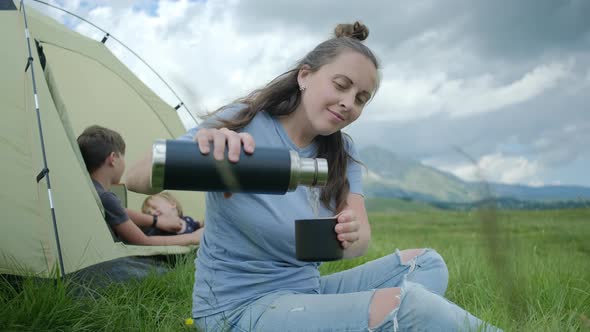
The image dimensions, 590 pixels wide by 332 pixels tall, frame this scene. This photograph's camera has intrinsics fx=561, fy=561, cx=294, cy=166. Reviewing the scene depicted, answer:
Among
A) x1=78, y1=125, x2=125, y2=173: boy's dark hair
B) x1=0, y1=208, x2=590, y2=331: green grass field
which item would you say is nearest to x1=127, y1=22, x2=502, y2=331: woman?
x1=0, y1=208, x2=590, y2=331: green grass field

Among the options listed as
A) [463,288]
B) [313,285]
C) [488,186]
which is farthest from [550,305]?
[488,186]

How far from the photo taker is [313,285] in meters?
1.66

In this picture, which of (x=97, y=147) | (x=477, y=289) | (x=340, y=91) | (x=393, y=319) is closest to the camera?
(x=393, y=319)

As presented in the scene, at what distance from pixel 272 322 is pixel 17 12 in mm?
2172

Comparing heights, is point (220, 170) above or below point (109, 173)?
below

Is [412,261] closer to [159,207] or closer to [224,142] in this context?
[224,142]

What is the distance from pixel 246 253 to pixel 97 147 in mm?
1723

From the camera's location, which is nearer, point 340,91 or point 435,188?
point 435,188

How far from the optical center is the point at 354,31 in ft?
6.05

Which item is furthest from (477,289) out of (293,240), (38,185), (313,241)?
(38,185)

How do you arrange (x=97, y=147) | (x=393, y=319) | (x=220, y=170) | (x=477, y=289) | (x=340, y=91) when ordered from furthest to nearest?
(x=97, y=147), (x=477, y=289), (x=340, y=91), (x=393, y=319), (x=220, y=170)

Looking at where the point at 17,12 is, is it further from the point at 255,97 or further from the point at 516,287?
the point at 516,287

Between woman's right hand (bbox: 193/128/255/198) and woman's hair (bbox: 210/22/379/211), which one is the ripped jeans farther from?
woman's right hand (bbox: 193/128/255/198)

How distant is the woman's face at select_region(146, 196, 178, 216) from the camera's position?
363 cm
